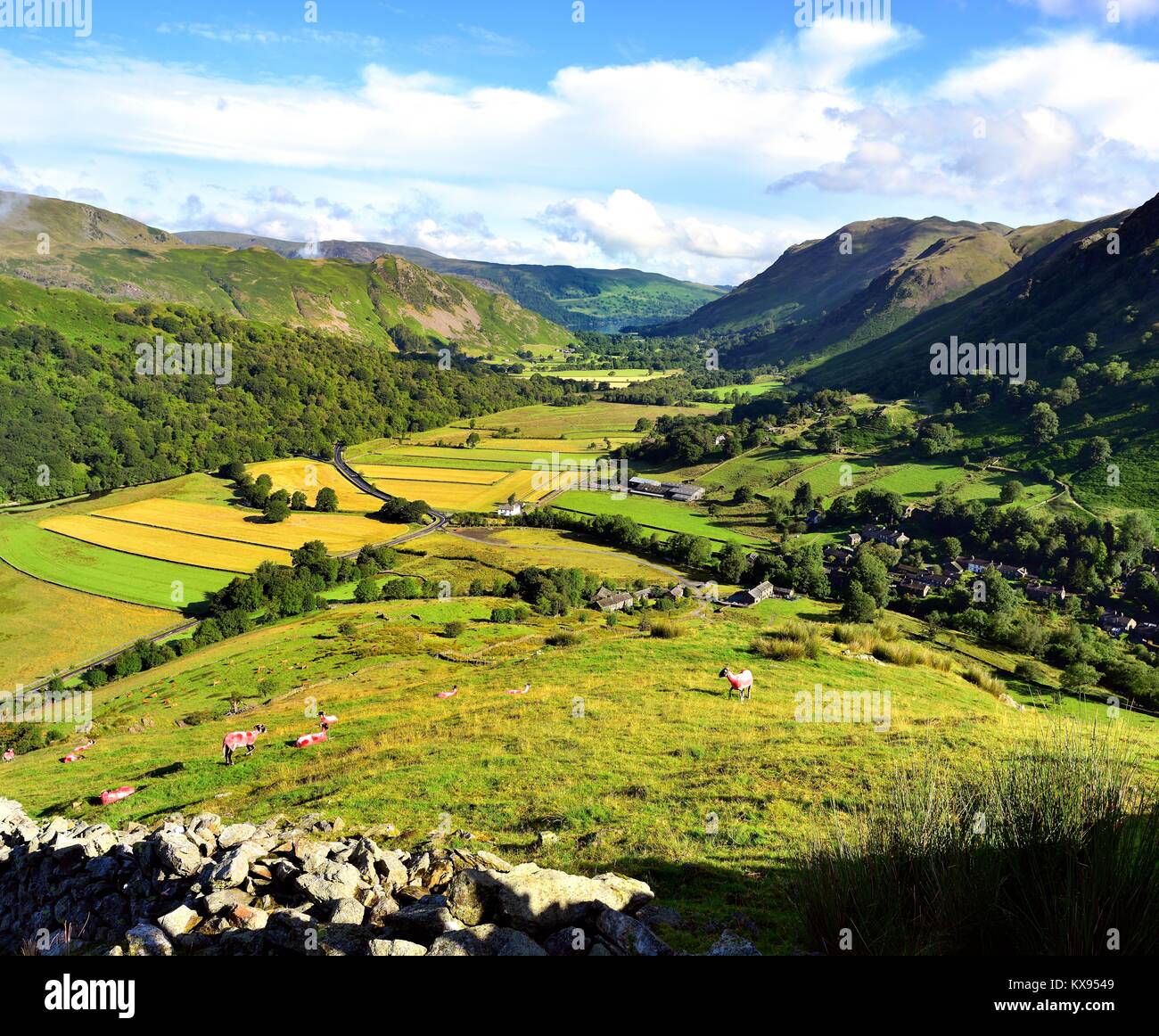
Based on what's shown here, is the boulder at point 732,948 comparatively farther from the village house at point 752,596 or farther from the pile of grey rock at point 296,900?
the village house at point 752,596

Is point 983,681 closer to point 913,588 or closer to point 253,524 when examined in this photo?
point 913,588

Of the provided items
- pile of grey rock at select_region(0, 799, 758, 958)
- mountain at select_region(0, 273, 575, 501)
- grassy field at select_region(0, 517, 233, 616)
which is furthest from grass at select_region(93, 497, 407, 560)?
pile of grey rock at select_region(0, 799, 758, 958)

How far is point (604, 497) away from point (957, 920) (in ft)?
415

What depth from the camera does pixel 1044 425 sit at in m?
124

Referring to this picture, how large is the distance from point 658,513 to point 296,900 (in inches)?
4423

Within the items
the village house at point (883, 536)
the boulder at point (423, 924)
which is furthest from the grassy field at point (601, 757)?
the village house at point (883, 536)

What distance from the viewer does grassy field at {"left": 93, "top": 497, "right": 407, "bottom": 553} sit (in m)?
105

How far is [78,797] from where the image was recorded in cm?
2200

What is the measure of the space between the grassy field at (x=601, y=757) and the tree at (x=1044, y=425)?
110 meters

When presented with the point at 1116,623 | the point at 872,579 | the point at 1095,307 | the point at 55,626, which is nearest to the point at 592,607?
the point at 872,579

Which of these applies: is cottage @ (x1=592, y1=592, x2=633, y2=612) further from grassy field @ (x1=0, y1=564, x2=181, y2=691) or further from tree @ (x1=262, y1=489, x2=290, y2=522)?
tree @ (x1=262, y1=489, x2=290, y2=522)

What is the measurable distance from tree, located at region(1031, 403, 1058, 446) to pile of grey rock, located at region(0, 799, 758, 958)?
149 meters

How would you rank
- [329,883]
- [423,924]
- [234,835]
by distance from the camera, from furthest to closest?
[234,835]
[329,883]
[423,924]
